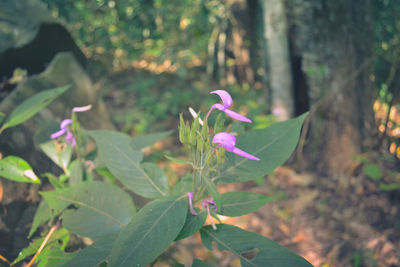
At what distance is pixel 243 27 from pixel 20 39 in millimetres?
2619

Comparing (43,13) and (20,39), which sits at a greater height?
(43,13)

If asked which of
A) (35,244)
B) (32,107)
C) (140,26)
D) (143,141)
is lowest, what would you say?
(35,244)

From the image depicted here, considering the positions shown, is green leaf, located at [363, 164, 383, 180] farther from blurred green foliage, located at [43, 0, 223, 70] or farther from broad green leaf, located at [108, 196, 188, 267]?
blurred green foliage, located at [43, 0, 223, 70]

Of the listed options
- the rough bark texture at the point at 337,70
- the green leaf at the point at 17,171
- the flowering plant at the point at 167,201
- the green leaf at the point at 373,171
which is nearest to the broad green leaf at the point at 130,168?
the flowering plant at the point at 167,201

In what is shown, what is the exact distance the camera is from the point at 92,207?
87cm

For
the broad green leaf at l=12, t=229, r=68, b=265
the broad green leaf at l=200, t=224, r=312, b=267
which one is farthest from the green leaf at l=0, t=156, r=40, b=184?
the broad green leaf at l=200, t=224, r=312, b=267

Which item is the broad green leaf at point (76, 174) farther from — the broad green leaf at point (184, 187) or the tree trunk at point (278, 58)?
the tree trunk at point (278, 58)

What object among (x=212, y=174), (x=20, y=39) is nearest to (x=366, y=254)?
(x=212, y=174)

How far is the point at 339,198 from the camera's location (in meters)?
2.18

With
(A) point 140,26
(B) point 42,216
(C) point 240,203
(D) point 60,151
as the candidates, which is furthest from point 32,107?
(A) point 140,26

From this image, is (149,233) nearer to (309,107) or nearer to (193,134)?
(193,134)

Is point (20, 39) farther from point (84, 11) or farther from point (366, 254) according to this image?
point (366, 254)

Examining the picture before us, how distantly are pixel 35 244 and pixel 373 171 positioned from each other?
6.98ft

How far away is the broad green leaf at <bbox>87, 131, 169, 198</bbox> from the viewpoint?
2.89 ft
